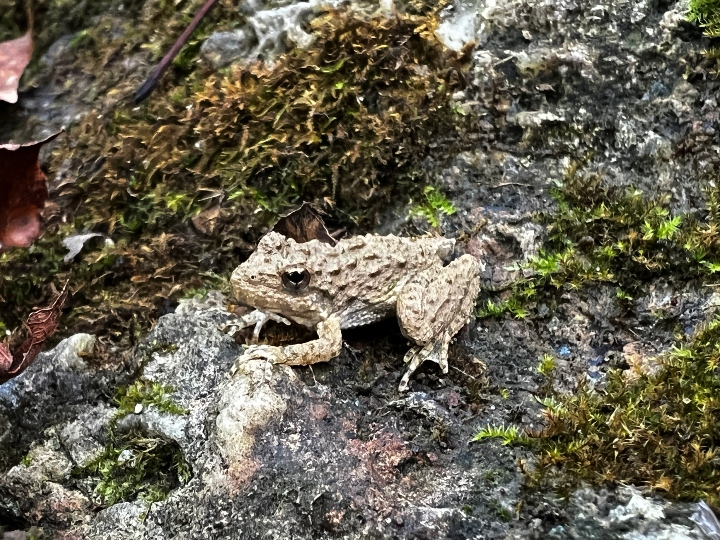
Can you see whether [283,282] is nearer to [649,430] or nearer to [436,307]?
[436,307]

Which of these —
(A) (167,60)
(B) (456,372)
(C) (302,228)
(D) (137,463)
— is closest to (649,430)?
(B) (456,372)

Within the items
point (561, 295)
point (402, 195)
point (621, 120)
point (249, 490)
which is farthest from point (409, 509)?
point (621, 120)

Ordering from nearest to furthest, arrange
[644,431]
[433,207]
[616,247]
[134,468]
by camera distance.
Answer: [644,431] → [134,468] → [616,247] → [433,207]

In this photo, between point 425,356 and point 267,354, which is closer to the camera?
point 267,354

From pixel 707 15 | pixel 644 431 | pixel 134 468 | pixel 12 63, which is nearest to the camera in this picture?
pixel 644 431

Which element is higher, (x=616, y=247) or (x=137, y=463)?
(x=616, y=247)

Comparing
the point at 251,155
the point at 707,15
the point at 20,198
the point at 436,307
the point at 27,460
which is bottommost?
the point at 27,460

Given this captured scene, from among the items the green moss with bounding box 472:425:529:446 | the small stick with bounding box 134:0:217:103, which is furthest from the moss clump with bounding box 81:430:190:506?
the small stick with bounding box 134:0:217:103

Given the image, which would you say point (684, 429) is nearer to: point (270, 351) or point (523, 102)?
point (270, 351)
